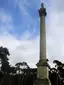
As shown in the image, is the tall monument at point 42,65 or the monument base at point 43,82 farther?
A: the tall monument at point 42,65

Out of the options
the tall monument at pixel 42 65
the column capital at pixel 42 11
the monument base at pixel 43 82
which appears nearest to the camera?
the monument base at pixel 43 82

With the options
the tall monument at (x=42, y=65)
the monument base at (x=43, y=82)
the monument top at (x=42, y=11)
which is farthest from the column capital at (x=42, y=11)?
the monument base at (x=43, y=82)

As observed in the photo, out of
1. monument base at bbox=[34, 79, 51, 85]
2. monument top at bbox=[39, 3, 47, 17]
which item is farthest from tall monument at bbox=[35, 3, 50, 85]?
monument top at bbox=[39, 3, 47, 17]

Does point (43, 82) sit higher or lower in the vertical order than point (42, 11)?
lower

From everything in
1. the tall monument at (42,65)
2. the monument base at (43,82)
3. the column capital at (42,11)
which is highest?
the column capital at (42,11)

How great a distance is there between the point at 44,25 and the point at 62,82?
38.8 ft

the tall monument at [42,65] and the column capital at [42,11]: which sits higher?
the column capital at [42,11]

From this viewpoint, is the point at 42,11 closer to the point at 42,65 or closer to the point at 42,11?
the point at 42,11

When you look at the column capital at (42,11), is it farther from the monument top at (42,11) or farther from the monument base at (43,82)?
the monument base at (43,82)

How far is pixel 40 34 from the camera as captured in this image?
24078mm

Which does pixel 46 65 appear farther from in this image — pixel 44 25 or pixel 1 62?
pixel 1 62

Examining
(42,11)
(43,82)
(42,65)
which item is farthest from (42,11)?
(43,82)

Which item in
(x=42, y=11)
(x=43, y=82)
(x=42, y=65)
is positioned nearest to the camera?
(x=43, y=82)

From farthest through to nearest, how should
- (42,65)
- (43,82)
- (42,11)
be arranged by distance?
(42,11), (42,65), (43,82)
